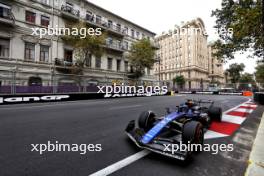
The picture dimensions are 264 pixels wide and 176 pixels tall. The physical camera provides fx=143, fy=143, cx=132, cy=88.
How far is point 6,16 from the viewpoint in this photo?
547 inches

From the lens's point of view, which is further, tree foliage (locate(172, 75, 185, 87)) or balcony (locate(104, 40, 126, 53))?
tree foliage (locate(172, 75, 185, 87))

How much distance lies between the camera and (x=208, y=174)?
1.98m

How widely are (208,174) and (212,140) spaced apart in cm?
151

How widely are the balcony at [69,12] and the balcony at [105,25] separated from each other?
1.50m

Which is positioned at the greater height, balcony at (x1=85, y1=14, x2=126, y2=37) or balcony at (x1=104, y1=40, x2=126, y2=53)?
balcony at (x1=85, y1=14, x2=126, y2=37)

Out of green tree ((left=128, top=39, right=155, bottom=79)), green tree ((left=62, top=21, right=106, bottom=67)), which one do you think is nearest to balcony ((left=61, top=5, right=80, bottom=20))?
green tree ((left=62, top=21, right=106, bottom=67))

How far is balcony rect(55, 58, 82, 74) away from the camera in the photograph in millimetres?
16611

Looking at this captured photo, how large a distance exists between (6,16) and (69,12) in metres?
6.52

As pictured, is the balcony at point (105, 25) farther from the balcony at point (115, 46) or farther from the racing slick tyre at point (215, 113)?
the racing slick tyre at point (215, 113)

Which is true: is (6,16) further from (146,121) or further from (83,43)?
(146,121)

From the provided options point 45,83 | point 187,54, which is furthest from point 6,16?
point 187,54

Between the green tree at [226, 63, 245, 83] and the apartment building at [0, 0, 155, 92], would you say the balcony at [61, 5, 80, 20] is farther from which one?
the green tree at [226, 63, 245, 83]

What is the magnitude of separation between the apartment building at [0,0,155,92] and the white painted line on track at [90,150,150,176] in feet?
35.9

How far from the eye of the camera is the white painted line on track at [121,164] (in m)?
1.92
